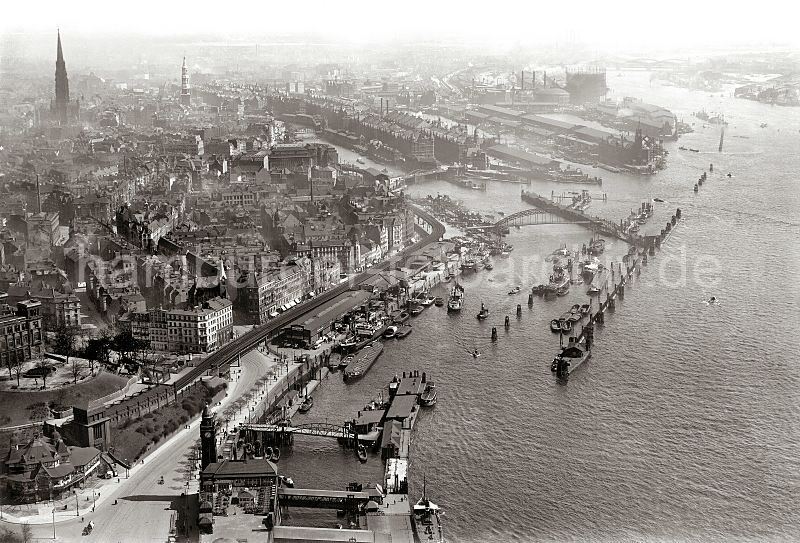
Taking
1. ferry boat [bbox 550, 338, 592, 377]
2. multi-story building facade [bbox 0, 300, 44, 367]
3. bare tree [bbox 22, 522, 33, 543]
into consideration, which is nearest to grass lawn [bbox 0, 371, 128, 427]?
multi-story building facade [bbox 0, 300, 44, 367]

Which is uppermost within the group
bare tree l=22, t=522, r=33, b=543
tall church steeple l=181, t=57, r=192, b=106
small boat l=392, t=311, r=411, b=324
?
tall church steeple l=181, t=57, r=192, b=106

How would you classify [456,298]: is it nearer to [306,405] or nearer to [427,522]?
[306,405]

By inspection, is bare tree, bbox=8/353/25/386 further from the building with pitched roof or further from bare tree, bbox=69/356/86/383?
the building with pitched roof

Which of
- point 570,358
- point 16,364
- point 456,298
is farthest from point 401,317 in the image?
point 16,364

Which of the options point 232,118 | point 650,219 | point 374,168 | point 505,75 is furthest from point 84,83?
point 650,219

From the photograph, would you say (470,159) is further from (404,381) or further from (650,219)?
(404,381)

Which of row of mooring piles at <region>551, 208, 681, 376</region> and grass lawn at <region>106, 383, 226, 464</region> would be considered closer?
grass lawn at <region>106, 383, 226, 464</region>
